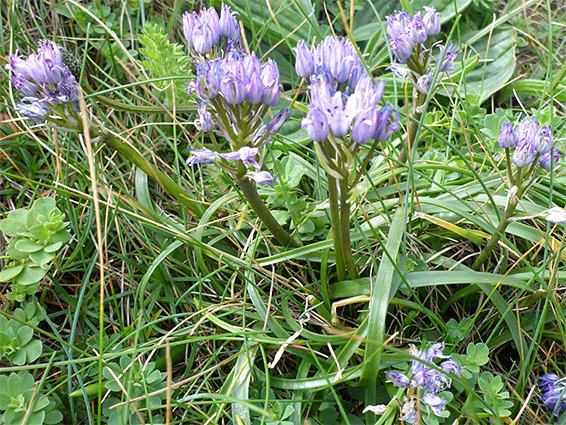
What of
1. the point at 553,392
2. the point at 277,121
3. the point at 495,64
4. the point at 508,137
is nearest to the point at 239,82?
the point at 277,121

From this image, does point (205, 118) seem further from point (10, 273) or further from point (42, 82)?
point (10, 273)

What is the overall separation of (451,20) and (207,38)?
223cm

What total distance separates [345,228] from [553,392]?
0.96 m

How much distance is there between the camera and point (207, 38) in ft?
5.33

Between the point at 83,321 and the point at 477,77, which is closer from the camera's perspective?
the point at 83,321

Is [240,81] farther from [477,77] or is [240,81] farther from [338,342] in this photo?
[477,77]

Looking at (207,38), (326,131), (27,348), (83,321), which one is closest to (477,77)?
(207,38)

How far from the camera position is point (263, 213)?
1714mm

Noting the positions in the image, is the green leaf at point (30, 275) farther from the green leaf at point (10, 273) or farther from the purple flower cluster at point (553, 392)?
the purple flower cluster at point (553, 392)

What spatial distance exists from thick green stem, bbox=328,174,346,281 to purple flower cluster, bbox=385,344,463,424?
1.28 ft

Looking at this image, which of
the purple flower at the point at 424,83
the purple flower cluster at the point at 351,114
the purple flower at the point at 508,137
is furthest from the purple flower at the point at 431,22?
the purple flower cluster at the point at 351,114

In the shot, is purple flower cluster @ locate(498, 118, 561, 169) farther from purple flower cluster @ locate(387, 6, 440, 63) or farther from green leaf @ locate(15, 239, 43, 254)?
green leaf @ locate(15, 239, 43, 254)

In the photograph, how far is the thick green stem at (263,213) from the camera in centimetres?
160

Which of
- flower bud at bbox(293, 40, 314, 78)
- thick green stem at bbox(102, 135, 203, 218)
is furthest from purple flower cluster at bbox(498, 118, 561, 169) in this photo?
thick green stem at bbox(102, 135, 203, 218)
